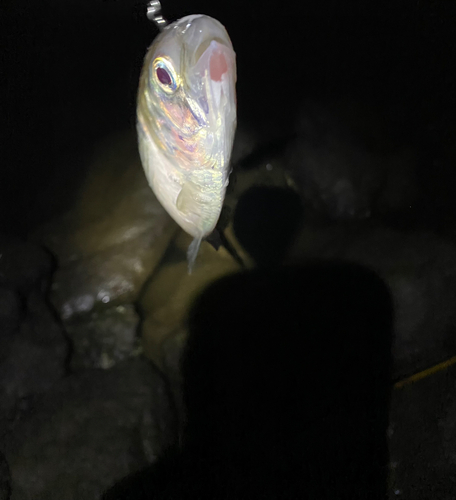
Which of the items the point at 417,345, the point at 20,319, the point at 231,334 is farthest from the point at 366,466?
the point at 20,319

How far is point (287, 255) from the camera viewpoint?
59.4 inches

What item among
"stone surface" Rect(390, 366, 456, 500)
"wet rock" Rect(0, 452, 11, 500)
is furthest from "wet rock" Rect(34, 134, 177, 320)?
"stone surface" Rect(390, 366, 456, 500)

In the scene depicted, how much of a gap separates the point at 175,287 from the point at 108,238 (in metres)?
0.40

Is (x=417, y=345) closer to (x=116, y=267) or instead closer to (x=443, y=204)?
(x=443, y=204)

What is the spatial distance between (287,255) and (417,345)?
2.12 ft

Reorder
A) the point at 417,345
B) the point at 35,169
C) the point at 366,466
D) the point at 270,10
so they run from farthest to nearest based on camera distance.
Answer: the point at 270,10, the point at 35,169, the point at 417,345, the point at 366,466

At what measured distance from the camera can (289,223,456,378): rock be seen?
124cm

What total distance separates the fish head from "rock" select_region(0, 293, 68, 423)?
980 mm

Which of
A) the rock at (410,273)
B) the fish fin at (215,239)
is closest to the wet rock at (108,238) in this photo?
the fish fin at (215,239)

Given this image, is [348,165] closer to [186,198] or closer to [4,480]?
[186,198]

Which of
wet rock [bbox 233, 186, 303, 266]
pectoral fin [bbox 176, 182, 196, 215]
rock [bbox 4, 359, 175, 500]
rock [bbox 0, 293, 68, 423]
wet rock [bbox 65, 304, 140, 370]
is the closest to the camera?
pectoral fin [bbox 176, 182, 196, 215]

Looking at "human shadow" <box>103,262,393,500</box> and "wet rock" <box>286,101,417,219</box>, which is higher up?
"wet rock" <box>286,101,417,219</box>

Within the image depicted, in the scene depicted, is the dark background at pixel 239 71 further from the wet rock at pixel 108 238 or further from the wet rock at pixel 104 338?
Result: the wet rock at pixel 104 338

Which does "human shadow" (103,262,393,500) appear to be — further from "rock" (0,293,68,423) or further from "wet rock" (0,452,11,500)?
"rock" (0,293,68,423)
